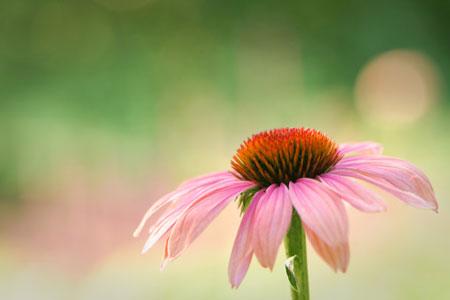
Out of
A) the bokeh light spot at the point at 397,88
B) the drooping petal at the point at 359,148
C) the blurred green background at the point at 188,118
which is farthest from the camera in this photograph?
the bokeh light spot at the point at 397,88

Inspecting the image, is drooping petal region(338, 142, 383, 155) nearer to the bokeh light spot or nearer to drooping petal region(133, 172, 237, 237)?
drooping petal region(133, 172, 237, 237)

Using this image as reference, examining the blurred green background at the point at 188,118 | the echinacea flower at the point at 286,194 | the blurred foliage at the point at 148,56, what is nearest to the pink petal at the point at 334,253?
the echinacea flower at the point at 286,194

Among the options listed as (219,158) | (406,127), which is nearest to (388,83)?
(406,127)

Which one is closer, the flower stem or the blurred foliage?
the flower stem

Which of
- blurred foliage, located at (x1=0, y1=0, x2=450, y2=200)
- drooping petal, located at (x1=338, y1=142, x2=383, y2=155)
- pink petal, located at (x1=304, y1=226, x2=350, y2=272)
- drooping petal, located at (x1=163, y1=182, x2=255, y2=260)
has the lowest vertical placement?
pink petal, located at (x1=304, y1=226, x2=350, y2=272)

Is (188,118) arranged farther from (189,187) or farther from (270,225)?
(270,225)

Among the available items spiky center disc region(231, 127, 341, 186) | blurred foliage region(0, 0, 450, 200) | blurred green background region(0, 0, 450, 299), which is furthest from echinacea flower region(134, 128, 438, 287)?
blurred foliage region(0, 0, 450, 200)

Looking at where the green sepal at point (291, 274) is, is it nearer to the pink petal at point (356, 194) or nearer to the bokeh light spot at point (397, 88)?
the pink petal at point (356, 194)
